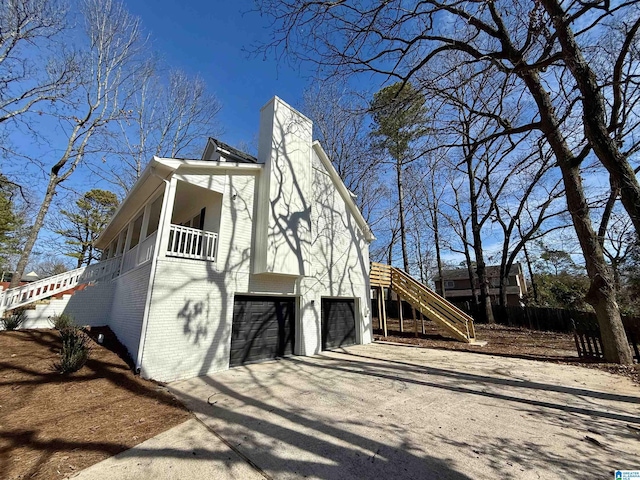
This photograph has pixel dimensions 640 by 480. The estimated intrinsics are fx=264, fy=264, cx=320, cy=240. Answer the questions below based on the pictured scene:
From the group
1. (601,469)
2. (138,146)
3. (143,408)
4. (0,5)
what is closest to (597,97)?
(601,469)

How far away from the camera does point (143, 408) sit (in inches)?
171

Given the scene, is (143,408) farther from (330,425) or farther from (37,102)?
(37,102)

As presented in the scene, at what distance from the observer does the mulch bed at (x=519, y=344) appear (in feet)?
22.8

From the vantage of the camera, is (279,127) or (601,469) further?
(279,127)

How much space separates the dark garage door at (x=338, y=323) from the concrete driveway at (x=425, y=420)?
10.7ft

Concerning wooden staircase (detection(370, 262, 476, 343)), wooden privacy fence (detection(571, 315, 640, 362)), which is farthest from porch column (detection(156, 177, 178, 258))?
wooden privacy fence (detection(571, 315, 640, 362))

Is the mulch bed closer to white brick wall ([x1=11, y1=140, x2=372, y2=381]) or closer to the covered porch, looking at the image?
white brick wall ([x1=11, y1=140, x2=372, y2=381])

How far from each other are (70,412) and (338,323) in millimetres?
8007

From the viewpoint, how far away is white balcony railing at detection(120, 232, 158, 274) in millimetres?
6980

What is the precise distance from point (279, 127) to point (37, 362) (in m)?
8.84

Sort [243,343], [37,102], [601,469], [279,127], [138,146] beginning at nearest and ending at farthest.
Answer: [601,469], [243,343], [279,127], [37,102], [138,146]

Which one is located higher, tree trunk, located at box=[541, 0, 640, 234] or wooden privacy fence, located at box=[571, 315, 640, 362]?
tree trunk, located at box=[541, 0, 640, 234]

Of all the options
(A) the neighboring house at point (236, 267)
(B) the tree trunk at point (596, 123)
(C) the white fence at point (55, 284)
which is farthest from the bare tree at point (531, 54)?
(C) the white fence at point (55, 284)

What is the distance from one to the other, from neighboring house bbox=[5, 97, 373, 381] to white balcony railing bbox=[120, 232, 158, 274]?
0.14ft
